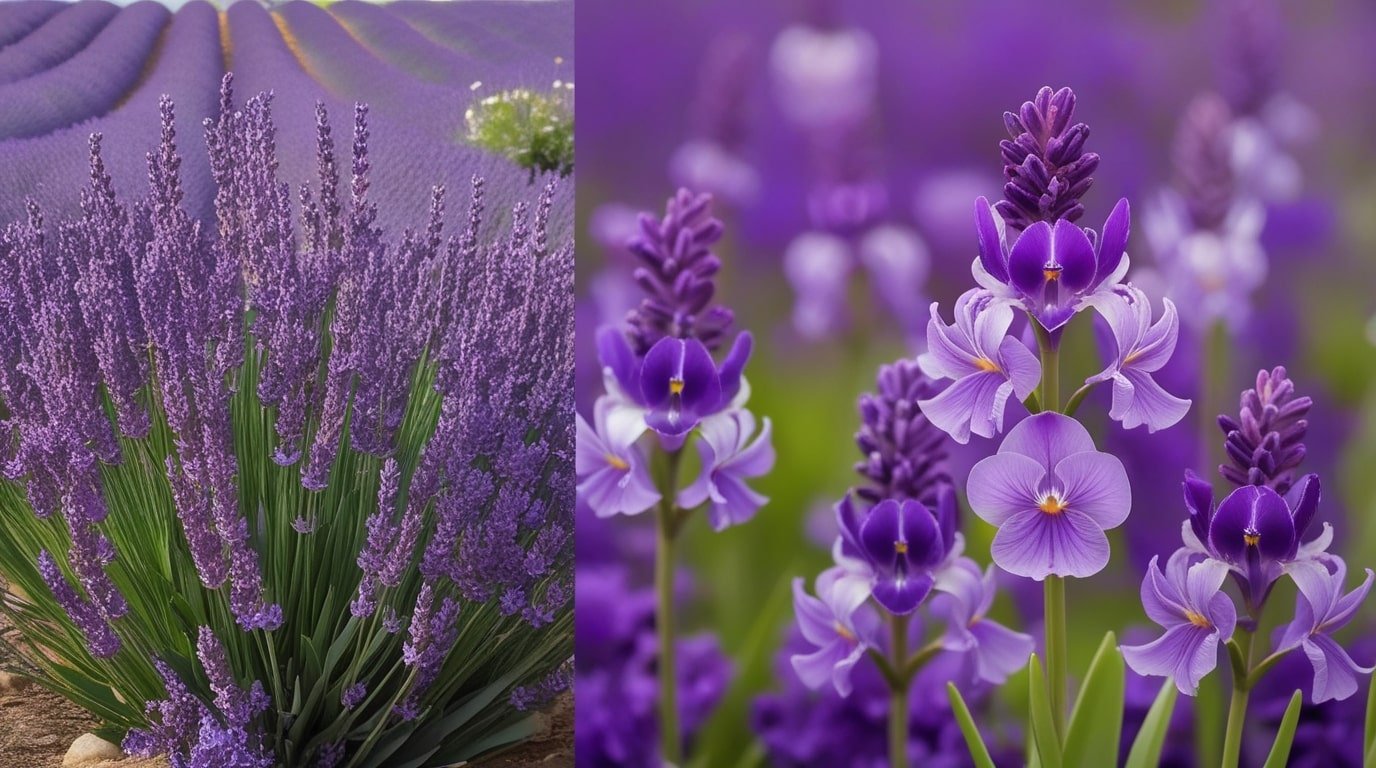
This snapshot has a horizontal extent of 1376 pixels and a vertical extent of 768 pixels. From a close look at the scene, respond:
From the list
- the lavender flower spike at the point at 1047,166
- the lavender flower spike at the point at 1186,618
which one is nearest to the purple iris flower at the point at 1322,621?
the lavender flower spike at the point at 1186,618

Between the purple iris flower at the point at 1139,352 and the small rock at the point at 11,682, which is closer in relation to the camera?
the purple iris flower at the point at 1139,352

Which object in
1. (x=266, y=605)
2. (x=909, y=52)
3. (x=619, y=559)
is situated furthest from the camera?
(x=619, y=559)

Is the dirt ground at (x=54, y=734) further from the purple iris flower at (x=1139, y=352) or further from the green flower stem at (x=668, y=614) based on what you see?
the purple iris flower at (x=1139, y=352)

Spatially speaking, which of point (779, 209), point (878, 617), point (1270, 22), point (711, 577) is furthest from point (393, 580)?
point (1270, 22)

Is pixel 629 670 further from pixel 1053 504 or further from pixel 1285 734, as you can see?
pixel 1285 734

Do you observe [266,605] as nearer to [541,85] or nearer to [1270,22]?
[541,85]

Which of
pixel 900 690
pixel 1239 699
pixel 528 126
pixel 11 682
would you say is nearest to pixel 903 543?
pixel 900 690

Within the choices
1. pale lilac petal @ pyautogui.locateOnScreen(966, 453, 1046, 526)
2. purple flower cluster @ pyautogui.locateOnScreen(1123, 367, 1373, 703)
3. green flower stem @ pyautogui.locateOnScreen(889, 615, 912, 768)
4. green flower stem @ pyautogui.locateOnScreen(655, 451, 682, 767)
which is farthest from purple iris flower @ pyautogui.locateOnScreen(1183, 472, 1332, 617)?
green flower stem @ pyautogui.locateOnScreen(655, 451, 682, 767)

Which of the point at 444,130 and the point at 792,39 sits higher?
the point at 792,39
